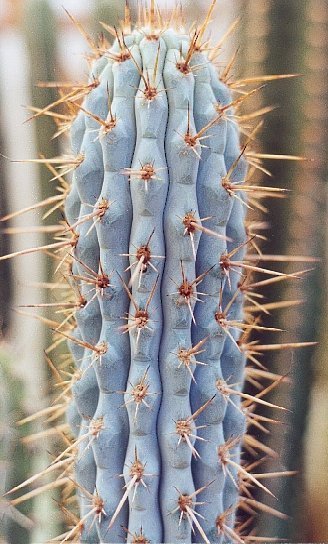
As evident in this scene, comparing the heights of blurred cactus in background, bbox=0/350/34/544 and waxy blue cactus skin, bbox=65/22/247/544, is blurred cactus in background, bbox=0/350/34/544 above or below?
below

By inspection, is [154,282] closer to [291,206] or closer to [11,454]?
[11,454]

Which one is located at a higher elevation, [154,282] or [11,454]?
[154,282]

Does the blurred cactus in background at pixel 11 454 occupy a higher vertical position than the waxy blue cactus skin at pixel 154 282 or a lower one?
lower

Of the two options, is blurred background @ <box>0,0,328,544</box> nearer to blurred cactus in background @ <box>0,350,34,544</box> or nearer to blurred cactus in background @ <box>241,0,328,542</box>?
blurred cactus in background @ <box>241,0,328,542</box>

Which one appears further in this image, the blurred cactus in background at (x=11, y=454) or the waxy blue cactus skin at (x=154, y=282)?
the blurred cactus in background at (x=11, y=454)

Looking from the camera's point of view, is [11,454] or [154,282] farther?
[11,454]

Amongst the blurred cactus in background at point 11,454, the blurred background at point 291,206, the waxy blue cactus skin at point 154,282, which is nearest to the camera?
the waxy blue cactus skin at point 154,282

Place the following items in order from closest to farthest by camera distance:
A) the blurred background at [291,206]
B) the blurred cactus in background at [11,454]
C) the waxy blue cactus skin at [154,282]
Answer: the waxy blue cactus skin at [154,282]
the blurred cactus in background at [11,454]
the blurred background at [291,206]

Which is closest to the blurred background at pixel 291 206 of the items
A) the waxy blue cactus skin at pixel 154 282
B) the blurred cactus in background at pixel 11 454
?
the blurred cactus in background at pixel 11 454

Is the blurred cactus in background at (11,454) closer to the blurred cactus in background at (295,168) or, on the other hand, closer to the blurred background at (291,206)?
the blurred background at (291,206)

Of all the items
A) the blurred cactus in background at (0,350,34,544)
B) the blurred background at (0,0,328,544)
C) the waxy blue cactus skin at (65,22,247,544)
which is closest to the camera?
the waxy blue cactus skin at (65,22,247,544)

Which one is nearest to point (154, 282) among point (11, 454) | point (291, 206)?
point (11, 454)

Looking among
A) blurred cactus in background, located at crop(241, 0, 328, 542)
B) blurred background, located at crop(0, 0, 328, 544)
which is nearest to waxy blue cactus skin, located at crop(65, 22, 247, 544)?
blurred background, located at crop(0, 0, 328, 544)

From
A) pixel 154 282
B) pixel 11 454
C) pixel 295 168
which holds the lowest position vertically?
pixel 11 454
